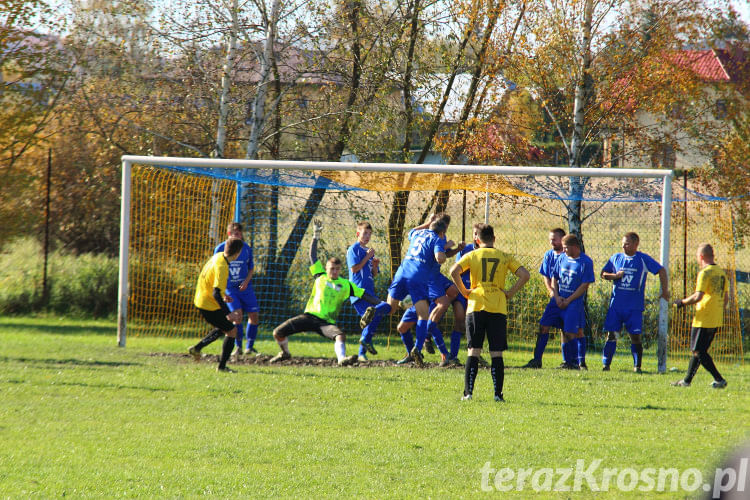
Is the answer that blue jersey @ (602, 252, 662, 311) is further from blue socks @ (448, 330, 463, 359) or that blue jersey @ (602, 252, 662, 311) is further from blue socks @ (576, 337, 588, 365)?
blue socks @ (448, 330, 463, 359)

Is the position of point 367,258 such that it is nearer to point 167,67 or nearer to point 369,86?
point 369,86

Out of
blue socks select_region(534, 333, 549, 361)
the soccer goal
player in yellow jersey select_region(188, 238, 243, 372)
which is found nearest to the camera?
player in yellow jersey select_region(188, 238, 243, 372)

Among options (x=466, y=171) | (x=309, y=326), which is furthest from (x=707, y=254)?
(x=309, y=326)

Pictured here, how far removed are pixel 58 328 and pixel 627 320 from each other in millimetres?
9569

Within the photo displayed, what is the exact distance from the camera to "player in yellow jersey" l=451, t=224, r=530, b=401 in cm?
713

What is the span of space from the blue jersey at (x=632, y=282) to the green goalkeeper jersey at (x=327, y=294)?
3388 millimetres

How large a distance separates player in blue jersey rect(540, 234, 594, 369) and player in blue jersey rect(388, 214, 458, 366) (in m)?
1.48

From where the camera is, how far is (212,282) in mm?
8453

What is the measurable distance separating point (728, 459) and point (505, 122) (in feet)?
43.2

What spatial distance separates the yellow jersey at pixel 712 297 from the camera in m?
8.22

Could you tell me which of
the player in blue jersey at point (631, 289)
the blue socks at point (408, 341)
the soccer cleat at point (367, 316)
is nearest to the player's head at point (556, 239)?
the player in blue jersey at point (631, 289)

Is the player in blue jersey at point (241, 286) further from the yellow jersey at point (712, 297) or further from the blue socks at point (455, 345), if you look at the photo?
the yellow jersey at point (712, 297)

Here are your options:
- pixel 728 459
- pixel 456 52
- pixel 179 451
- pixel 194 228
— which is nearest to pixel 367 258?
pixel 194 228

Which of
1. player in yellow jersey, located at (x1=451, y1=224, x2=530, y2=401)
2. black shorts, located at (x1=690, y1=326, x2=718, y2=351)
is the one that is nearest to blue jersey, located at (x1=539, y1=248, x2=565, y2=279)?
black shorts, located at (x1=690, y1=326, x2=718, y2=351)
